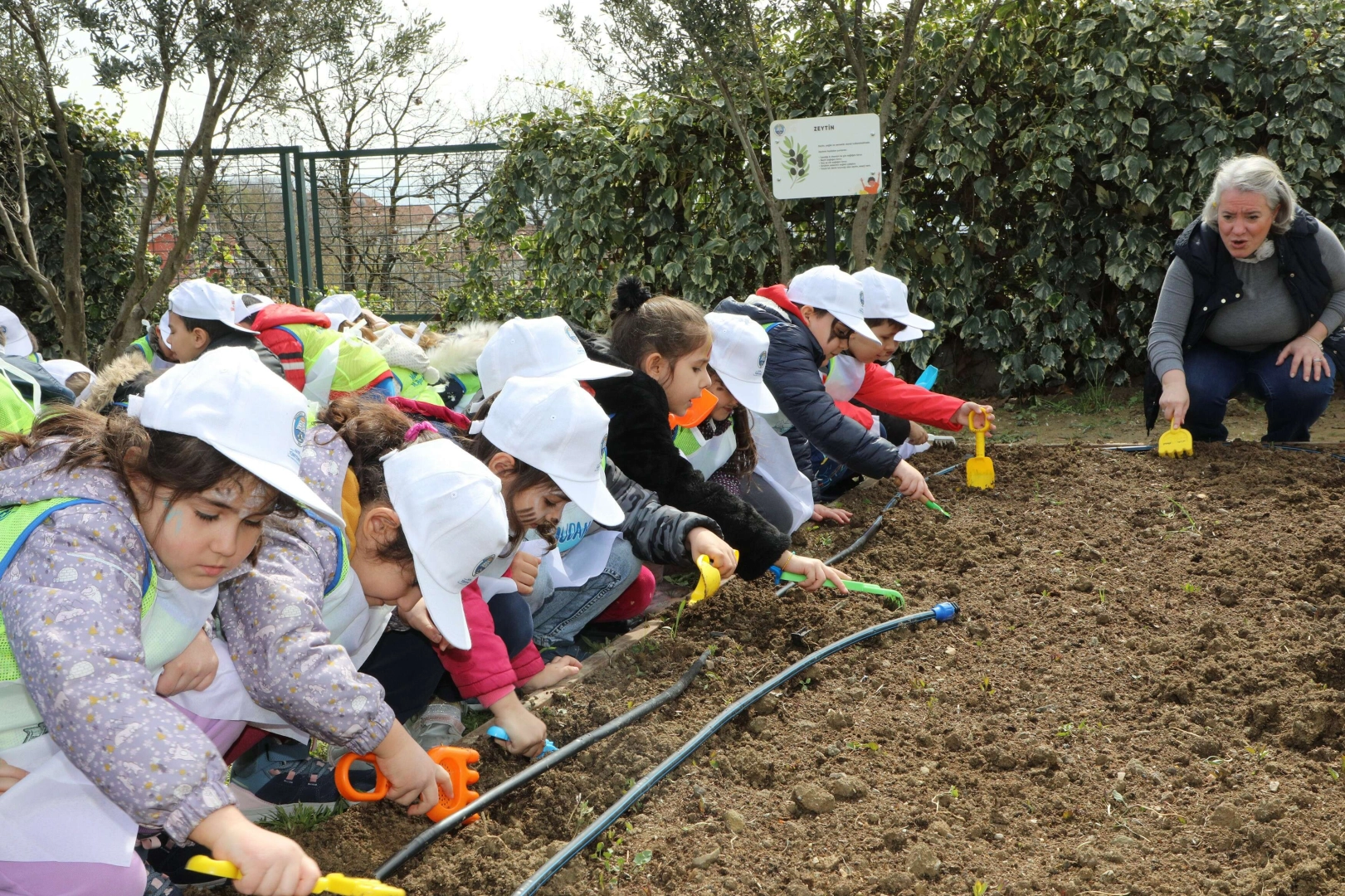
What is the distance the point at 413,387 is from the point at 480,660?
1774 mm

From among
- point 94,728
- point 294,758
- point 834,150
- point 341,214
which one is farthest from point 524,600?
point 341,214

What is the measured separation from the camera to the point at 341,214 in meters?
8.84

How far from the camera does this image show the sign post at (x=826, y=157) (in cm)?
560

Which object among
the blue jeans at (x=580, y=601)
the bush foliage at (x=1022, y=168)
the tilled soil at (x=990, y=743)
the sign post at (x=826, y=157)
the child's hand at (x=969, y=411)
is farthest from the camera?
the bush foliage at (x=1022, y=168)

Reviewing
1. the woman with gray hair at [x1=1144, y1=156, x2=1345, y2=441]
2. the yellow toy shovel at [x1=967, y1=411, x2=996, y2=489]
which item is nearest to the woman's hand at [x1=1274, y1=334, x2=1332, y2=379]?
the woman with gray hair at [x1=1144, y1=156, x2=1345, y2=441]

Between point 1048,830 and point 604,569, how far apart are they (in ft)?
4.28

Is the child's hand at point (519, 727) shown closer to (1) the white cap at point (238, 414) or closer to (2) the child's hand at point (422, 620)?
(2) the child's hand at point (422, 620)

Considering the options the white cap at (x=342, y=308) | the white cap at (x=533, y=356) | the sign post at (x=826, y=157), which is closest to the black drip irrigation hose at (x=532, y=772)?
the white cap at (x=533, y=356)

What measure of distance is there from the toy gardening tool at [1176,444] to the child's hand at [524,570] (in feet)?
9.73

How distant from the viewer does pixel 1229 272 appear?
4.48 m

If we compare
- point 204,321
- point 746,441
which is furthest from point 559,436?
point 204,321

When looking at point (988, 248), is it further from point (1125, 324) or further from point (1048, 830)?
point (1048, 830)

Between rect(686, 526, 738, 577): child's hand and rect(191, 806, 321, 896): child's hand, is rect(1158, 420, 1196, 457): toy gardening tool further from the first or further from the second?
rect(191, 806, 321, 896): child's hand

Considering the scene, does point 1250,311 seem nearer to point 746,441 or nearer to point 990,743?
point 746,441
